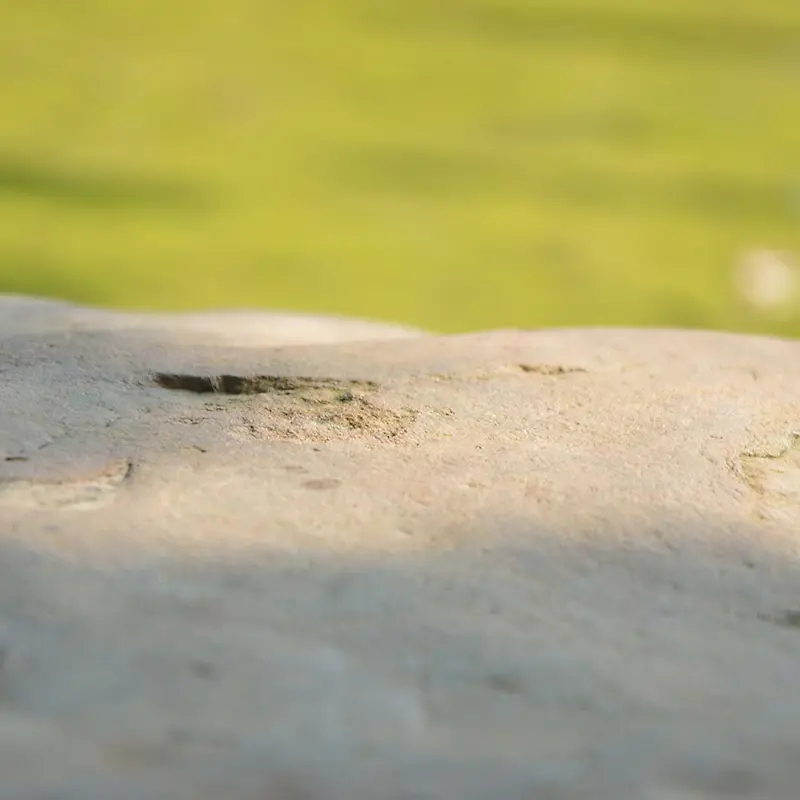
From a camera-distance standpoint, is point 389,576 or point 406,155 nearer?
point 389,576

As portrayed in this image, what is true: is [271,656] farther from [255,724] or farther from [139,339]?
[139,339]

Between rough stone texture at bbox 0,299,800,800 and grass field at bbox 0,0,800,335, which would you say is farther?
grass field at bbox 0,0,800,335

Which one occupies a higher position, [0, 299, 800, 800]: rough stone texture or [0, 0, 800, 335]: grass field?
[0, 0, 800, 335]: grass field

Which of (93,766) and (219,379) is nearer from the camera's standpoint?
(93,766)

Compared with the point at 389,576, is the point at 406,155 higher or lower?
higher

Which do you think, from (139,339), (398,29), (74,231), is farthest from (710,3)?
(139,339)
